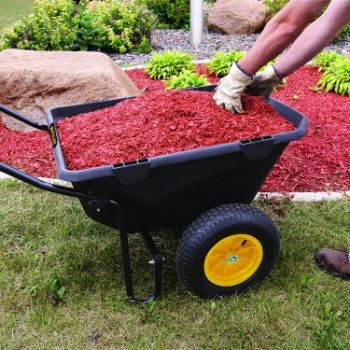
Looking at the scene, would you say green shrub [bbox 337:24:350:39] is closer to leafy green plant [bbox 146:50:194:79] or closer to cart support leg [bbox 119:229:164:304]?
leafy green plant [bbox 146:50:194:79]

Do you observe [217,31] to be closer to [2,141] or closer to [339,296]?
[2,141]

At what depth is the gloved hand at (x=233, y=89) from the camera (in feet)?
6.63

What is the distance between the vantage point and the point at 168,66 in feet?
15.1

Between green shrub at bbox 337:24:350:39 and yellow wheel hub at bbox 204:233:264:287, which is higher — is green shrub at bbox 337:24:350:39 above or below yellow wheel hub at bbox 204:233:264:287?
below

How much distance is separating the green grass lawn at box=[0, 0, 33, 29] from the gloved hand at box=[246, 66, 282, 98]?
7.79 m

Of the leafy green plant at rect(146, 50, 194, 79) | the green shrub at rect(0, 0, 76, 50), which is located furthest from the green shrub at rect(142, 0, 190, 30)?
the leafy green plant at rect(146, 50, 194, 79)

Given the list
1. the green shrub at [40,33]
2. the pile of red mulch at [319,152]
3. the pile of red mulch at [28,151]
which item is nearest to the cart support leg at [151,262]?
the pile of red mulch at [319,152]

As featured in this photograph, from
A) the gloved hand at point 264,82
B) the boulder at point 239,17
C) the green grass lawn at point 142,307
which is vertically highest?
the gloved hand at point 264,82

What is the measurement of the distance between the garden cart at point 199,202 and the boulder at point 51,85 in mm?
1442

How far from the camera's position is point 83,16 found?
580cm

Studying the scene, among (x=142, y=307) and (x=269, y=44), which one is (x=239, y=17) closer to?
(x=269, y=44)

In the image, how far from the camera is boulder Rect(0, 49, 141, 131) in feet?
11.6

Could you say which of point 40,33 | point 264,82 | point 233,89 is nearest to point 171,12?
point 40,33

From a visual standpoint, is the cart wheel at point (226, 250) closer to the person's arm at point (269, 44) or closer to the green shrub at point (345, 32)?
the person's arm at point (269, 44)
